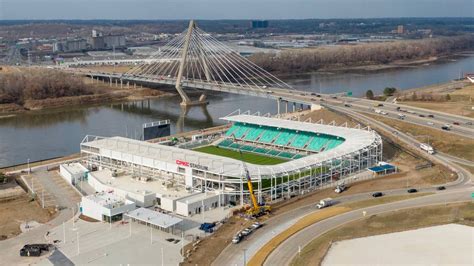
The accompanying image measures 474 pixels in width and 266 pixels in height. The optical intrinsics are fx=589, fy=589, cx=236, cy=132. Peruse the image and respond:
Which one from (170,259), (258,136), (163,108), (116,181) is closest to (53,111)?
(163,108)

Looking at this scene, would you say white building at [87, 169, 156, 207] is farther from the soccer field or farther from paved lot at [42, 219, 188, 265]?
the soccer field

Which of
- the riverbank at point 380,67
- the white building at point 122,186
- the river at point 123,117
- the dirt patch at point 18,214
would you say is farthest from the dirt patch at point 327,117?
the riverbank at point 380,67

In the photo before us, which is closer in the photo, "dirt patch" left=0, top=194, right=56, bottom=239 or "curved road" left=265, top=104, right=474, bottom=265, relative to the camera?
"curved road" left=265, top=104, right=474, bottom=265

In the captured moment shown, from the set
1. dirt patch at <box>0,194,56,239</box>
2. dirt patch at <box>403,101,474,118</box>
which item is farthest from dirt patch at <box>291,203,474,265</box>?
dirt patch at <box>403,101,474,118</box>

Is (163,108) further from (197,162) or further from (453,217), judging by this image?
(453,217)

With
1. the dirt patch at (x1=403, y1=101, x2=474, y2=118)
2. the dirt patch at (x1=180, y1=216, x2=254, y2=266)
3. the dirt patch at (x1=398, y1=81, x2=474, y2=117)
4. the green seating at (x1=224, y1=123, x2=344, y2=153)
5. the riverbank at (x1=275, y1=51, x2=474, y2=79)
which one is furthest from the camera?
the riverbank at (x1=275, y1=51, x2=474, y2=79)

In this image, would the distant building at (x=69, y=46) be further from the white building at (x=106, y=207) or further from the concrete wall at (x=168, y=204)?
the concrete wall at (x=168, y=204)

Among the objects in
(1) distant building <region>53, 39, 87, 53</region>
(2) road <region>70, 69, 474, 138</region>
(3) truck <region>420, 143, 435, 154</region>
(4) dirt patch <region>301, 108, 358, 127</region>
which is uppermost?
(1) distant building <region>53, 39, 87, 53</region>
